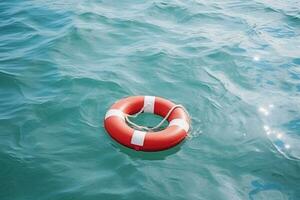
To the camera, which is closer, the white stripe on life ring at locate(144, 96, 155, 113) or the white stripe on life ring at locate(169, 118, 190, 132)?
the white stripe on life ring at locate(169, 118, 190, 132)

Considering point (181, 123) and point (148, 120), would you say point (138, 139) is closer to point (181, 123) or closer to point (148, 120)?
point (181, 123)

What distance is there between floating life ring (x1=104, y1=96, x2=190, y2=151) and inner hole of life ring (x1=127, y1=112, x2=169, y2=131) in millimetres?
103

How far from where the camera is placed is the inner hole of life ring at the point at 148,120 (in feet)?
14.6

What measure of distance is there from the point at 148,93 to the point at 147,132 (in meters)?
1.19

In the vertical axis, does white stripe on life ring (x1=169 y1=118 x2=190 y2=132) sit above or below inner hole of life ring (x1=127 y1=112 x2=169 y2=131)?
above

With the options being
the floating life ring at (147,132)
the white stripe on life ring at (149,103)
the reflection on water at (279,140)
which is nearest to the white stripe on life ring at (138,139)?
the floating life ring at (147,132)

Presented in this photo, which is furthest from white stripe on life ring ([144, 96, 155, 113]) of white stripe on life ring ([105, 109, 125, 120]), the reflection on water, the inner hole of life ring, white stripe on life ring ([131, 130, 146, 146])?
the reflection on water

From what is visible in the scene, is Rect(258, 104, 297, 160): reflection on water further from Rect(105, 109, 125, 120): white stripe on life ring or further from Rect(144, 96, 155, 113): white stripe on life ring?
Rect(105, 109, 125, 120): white stripe on life ring

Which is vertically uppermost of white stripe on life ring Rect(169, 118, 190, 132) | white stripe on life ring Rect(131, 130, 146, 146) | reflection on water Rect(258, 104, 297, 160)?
white stripe on life ring Rect(169, 118, 190, 132)

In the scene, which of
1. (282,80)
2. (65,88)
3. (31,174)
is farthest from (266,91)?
(31,174)

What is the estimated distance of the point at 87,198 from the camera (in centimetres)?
332

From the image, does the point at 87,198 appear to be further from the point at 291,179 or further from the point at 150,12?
the point at 150,12

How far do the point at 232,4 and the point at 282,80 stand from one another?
13.0 ft

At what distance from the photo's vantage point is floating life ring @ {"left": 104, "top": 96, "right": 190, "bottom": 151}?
384cm
